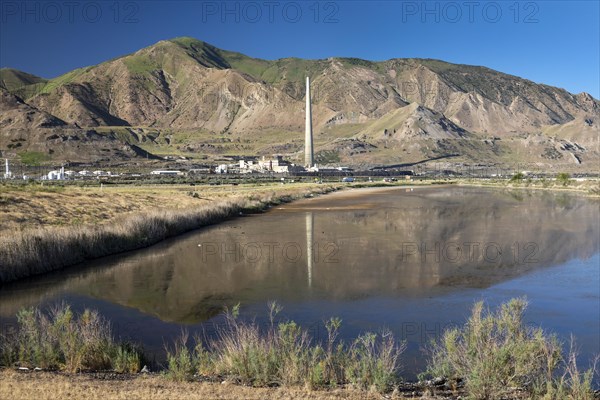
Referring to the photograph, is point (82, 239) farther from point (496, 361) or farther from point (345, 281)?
point (496, 361)

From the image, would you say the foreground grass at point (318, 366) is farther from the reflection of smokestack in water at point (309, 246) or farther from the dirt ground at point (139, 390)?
the reflection of smokestack in water at point (309, 246)

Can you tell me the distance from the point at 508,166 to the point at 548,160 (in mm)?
16500

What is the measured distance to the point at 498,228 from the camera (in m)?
38.7

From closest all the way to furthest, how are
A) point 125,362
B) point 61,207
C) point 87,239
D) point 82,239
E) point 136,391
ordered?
point 136,391 < point 125,362 < point 82,239 < point 87,239 < point 61,207

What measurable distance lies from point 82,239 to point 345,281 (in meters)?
12.6

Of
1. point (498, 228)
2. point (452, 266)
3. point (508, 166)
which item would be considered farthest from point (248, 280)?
point (508, 166)

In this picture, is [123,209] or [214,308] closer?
[214,308]

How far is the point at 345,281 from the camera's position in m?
21.4

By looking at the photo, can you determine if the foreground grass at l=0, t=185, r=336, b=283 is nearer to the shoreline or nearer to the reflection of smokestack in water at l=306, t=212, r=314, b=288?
the shoreline

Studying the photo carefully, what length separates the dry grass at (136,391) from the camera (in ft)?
29.2

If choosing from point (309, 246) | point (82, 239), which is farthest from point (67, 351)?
point (309, 246)

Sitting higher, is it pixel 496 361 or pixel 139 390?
pixel 496 361

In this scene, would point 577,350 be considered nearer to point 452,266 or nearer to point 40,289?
point 452,266

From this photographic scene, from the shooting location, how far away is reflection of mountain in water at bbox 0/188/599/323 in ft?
64.0
